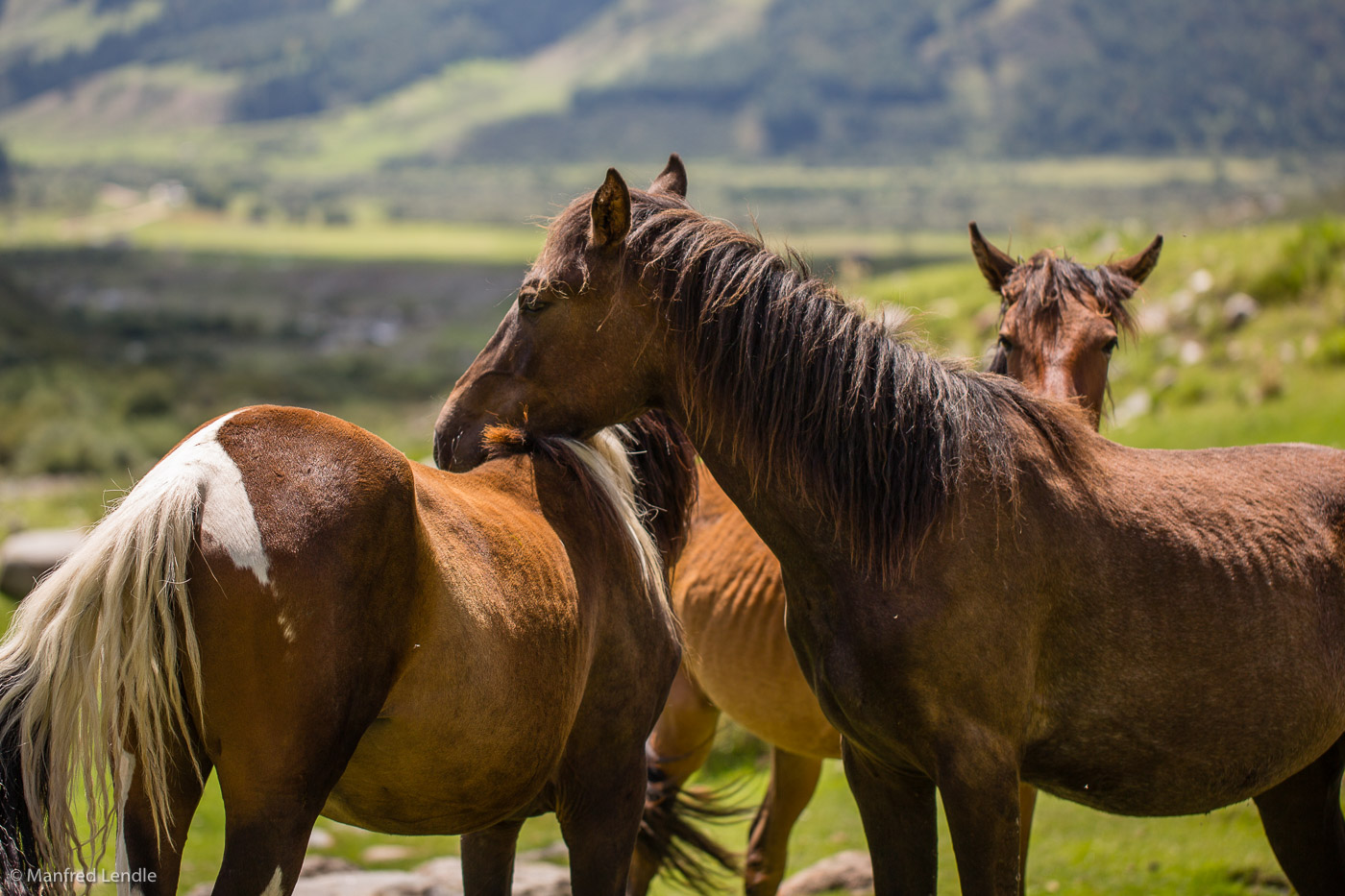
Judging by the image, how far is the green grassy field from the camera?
18.9 feet

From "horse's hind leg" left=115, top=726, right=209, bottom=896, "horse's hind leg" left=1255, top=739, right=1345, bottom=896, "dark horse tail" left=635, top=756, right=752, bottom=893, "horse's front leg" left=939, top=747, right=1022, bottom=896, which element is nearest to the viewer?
"horse's hind leg" left=115, top=726, right=209, bottom=896

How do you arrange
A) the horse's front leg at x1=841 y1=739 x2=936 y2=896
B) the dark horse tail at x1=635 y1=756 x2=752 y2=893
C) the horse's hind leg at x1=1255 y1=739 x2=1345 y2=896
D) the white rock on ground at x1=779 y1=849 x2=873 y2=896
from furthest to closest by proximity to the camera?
the white rock on ground at x1=779 y1=849 x2=873 y2=896, the dark horse tail at x1=635 y1=756 x2=752 y2=893, the horse's hind leg at x1=1255 y1=739 x2=1345 y2=896, the horse's front leg at x1=841 y1=739 x2=936 y2=896

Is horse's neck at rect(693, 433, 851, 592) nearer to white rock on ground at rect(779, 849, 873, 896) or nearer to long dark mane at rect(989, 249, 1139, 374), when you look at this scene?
long dark mane at rect(989, 249, 1139, 374)

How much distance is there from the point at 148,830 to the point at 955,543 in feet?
7.15

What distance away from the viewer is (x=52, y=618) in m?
2.46

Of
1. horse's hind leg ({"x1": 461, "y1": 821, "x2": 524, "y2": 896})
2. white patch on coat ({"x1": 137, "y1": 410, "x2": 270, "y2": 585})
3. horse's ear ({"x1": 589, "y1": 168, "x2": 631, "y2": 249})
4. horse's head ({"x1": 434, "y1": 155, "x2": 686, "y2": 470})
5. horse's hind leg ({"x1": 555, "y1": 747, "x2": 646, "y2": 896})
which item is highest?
horse's ear ({"x1": 589, "y1": 168, "x2": 631, "y2": 249})

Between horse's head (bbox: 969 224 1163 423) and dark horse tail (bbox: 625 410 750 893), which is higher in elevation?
horse's head (bbox: 969 224 1163 423)

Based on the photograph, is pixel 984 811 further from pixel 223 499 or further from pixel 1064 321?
pixel 1064 321

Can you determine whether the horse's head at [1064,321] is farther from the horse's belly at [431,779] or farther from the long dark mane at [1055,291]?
the horse's belly at [431,779]

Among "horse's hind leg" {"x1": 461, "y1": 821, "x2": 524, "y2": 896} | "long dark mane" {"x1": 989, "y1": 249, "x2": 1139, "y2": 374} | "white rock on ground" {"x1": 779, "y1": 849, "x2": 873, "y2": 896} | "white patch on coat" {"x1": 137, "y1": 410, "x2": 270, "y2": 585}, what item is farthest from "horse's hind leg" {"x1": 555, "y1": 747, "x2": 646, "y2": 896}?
"white rock on ground" {"x1": 779, "y1": 849, "x2": 873, "y2": 896}

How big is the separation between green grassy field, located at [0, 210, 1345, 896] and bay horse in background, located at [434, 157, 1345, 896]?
507mm

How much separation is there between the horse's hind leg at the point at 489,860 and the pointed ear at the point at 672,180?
2.25 meters

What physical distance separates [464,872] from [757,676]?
1.72 metres

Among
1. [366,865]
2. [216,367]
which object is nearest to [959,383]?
[366,865]
